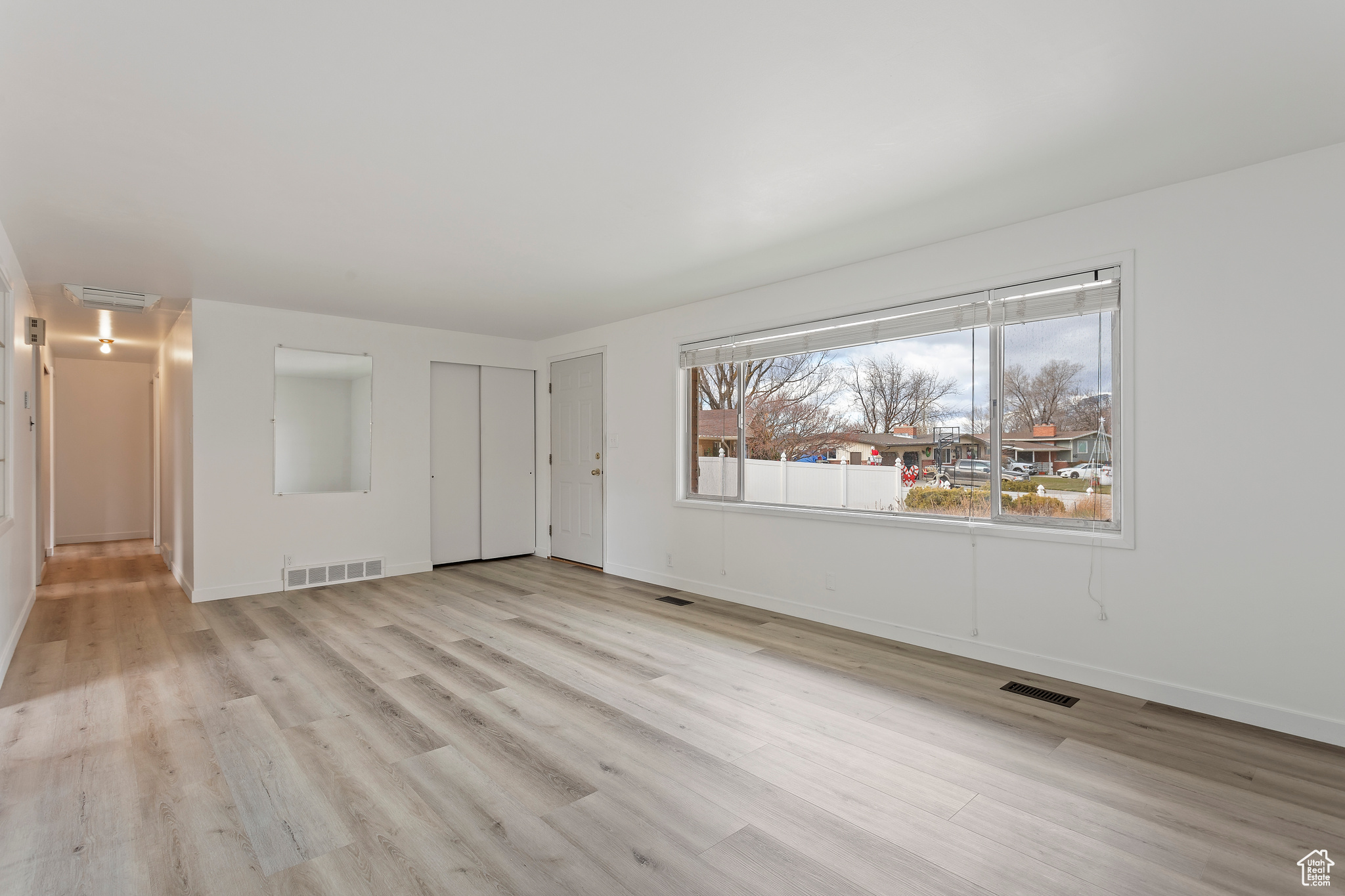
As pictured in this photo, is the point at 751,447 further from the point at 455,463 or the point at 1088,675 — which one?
the point at 455,463

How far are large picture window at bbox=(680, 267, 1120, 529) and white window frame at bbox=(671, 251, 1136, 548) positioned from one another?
22mm

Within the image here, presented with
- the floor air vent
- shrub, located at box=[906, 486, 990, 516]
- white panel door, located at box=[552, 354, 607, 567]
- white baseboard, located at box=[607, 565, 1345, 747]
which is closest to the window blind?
shrub, located at box=[906, 486, 990, 516]

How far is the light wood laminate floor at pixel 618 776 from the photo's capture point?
1.92 m

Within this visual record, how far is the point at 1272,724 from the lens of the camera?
283cm

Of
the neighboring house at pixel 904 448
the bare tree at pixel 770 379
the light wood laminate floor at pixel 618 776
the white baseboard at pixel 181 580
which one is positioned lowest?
the light wood laminate floor at pixel 618 776

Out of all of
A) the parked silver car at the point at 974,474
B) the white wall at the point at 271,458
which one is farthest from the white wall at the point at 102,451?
the parked silver car at the point at 974,474

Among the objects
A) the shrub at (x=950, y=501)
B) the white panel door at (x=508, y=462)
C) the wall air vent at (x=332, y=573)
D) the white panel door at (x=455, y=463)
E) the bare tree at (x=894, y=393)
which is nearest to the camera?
the shrub at (x=950, y=501)

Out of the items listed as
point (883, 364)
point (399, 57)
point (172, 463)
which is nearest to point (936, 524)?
point (883, 364)

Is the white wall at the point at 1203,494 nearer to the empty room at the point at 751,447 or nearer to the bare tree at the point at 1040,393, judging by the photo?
the empty room at the point at 751,447

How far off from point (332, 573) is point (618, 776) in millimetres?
4506

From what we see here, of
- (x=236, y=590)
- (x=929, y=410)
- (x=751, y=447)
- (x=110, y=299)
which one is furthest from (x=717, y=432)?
(x=110, y=299)

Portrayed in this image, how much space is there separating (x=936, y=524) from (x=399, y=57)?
11.7ft

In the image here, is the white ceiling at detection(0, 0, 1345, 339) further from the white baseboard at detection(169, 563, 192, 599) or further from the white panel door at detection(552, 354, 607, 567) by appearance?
the white baseboard at detection(169, 563, 192, 599)

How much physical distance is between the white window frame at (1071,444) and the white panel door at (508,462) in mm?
3305
